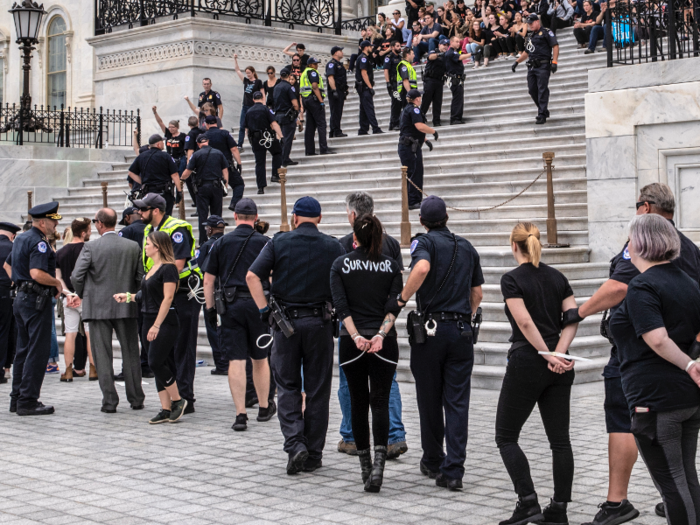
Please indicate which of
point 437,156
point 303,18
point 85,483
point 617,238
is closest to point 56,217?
point 85,483

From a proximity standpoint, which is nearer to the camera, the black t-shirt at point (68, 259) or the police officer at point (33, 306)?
the police officer at point (33, 306)

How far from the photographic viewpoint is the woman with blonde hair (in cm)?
888

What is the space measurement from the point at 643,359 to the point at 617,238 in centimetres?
786

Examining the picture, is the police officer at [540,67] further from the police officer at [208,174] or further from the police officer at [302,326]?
the police officer at [302,326]

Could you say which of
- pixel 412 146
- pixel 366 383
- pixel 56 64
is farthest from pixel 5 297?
pixel 56 64

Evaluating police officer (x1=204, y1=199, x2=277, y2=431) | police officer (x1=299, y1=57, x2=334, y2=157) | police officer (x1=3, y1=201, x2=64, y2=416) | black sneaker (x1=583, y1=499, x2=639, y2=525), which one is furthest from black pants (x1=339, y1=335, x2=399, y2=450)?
police officer (x1=299, y1=57, x2=334, y2=157)

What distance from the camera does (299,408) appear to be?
7129 millimetres

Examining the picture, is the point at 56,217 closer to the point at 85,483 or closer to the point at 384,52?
the point at 85,483

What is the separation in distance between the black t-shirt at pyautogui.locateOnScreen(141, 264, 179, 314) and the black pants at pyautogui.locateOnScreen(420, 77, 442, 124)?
983 cm

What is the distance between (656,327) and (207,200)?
37.7 ft

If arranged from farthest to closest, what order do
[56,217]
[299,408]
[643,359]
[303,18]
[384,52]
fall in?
[303,18], [384,52], [56,217], [299,408], [643,359]

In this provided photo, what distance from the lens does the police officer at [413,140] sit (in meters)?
14.8

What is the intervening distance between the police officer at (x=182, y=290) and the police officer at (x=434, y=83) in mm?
9331

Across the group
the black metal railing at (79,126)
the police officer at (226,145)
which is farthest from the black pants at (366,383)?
the black metal railing at (79,126)
